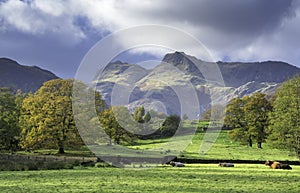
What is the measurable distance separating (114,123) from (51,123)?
1453 cm

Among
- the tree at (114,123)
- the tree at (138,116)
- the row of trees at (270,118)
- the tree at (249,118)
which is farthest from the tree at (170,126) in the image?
the tree at (114,123)

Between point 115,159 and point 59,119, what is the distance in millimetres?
12890

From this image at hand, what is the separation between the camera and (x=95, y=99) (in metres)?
60.0

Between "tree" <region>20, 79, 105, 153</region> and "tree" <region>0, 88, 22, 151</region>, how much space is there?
121 inches

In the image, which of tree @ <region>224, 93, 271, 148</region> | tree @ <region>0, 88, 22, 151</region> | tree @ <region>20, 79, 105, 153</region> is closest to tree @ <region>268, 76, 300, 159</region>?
tree @ <region>224, 93, 271, 148</region>

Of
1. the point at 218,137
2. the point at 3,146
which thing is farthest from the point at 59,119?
the point at 218,137

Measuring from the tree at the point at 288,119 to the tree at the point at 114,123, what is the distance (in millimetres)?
23799

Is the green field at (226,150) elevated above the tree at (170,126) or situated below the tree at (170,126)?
below

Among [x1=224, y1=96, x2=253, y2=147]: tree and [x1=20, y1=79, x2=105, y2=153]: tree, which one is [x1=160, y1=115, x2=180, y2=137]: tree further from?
[x1=20, y1=79, x2=105, y2=153]: tree

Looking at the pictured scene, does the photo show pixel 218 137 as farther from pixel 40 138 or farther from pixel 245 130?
pixel 40 138

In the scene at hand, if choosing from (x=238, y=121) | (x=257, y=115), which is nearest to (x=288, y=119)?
(x=257, y=115)

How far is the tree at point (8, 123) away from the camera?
193 ft

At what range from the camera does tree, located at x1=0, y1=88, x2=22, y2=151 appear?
5872 centimetres

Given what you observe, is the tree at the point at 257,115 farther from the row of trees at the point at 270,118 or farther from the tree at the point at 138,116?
the tree at the point at 138,116
